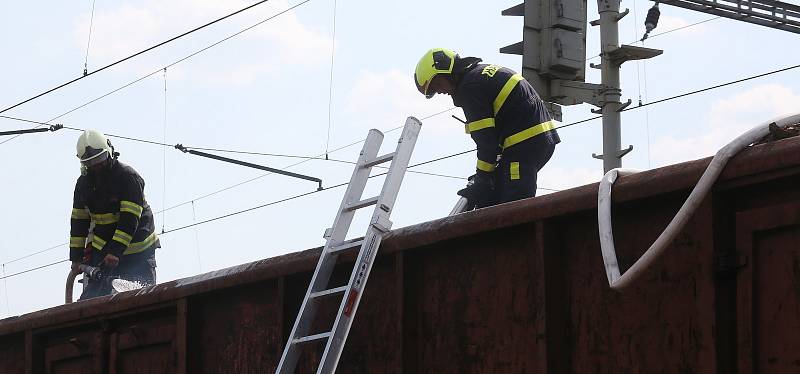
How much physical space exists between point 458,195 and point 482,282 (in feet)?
6.01

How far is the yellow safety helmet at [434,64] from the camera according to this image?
23.7 feet

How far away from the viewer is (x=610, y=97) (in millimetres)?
12422

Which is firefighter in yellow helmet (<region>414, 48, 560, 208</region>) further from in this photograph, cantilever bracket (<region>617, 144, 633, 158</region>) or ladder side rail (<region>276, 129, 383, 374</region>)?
cantilever bracket (<region>617, 144, 633, 158</region>)

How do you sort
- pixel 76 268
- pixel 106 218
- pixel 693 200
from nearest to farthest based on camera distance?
pixel 693 200 → pixel 106 218 → pixel 76 268

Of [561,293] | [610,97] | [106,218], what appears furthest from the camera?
[610,97]

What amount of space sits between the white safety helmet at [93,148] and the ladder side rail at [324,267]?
3.79 metres

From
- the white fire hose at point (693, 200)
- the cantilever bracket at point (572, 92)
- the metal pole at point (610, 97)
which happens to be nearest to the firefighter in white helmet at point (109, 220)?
the cantilever bracket at point (572, 92)

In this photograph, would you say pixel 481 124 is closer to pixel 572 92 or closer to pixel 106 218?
pixel 106 218

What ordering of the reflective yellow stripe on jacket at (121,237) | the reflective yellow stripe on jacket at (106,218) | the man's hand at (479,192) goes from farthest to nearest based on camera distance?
the reflective yellow stripe on jacket at (106,218) → the reflective yellow stripe on jacket at (121,237) → the man's hand at (479,192)

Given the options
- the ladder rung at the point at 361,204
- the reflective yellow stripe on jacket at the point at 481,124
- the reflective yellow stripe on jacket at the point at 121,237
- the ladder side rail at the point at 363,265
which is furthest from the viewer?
the reflective yellow stripe on jacket at the point at 121,237

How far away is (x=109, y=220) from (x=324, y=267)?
4.28 m

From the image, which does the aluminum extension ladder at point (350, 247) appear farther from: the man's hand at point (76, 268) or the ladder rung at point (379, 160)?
the man's hand at point (76, 268)

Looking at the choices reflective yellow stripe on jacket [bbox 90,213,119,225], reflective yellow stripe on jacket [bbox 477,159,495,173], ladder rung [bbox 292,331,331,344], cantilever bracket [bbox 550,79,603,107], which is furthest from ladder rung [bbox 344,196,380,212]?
cantilever bracket [bbox 550,79,603,107]

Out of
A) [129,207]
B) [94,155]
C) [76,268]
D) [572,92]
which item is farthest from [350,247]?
[572,92]
